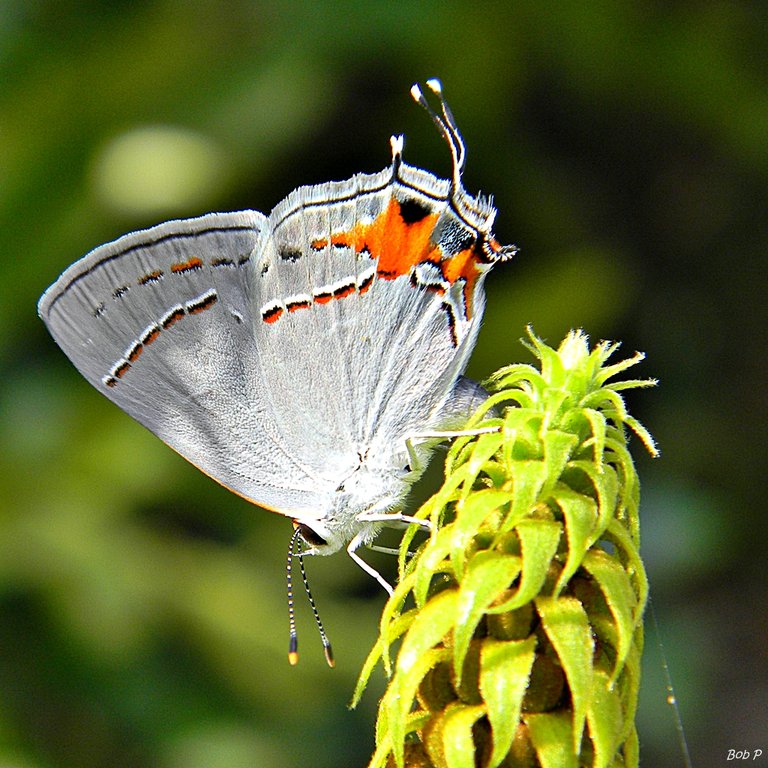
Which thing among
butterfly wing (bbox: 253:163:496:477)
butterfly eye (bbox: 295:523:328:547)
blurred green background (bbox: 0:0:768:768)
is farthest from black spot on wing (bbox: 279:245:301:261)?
blurred green background (bbox: 0:0:768:768)

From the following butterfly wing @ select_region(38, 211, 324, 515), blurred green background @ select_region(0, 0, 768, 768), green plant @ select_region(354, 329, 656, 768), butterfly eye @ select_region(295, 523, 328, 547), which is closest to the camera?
green plant @ select_region(354, 329, 656, 768)

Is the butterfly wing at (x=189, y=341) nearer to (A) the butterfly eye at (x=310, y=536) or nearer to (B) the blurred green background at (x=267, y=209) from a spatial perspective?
(A) the butterfly eye at (x=310, y=536)

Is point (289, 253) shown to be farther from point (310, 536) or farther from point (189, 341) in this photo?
point (310, 536)

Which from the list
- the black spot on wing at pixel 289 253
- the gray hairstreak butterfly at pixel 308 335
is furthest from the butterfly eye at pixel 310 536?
the black spot on wing at pixel 289 253

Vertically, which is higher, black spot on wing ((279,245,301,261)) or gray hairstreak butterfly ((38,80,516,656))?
black spot on wing ((279,245,301,261))

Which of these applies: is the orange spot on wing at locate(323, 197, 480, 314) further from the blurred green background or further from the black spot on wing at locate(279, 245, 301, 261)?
the blurred green background

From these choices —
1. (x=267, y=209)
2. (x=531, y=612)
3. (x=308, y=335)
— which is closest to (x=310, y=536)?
(x=308, y=335)
